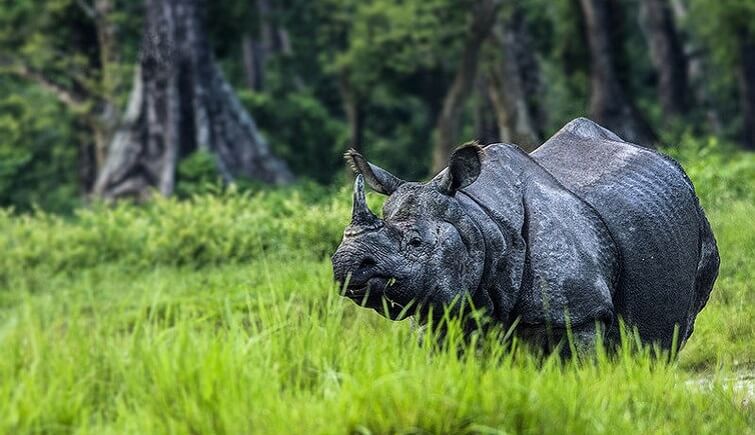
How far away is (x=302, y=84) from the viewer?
3719 centimetres

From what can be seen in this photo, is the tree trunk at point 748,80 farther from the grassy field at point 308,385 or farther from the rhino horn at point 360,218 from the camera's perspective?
the rhino horn at point 360,218

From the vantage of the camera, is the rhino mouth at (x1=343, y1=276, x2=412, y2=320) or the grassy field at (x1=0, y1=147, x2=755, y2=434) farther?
the rhino mouth at (x1=343, y1=276, x2=412, y2=320)

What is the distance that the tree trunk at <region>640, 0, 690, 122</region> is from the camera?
33250mm

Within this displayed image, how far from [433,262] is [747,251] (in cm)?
515

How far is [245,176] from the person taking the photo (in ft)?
83.3

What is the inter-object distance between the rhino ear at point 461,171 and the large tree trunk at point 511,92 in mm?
17290

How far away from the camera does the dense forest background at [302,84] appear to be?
82.9 ft

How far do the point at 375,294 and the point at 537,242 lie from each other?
0.82 m

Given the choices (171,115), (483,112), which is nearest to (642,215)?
(171,115)

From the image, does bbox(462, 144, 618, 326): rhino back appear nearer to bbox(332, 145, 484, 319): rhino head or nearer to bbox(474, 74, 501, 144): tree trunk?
bbox(332, 145, 484, 319): rhino head

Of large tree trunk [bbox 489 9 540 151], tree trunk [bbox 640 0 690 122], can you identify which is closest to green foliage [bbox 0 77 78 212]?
large tree trunk [bbox 489 9 540 151]

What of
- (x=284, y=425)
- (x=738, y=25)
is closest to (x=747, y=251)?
(x=284, y=425)

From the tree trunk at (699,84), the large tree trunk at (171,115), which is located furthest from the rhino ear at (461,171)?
the tree trunk at (699,84)

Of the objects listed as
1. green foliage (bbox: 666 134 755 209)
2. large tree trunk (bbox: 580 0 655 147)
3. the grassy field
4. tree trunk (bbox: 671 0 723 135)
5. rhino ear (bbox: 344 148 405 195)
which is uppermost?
rhino ear (bbox: 344 148 405 195)
